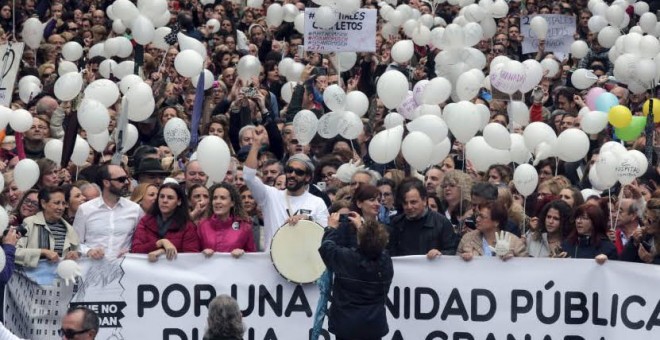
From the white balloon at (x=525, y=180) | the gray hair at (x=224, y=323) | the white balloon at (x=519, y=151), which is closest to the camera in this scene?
the gray hair at (x=224, y=323)

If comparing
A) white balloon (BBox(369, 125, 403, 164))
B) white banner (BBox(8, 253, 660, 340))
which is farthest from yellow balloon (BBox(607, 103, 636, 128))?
white banner (BBox(8, 253, 660, 340))

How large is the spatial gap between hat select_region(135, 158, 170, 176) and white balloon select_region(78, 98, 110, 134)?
0.74 m

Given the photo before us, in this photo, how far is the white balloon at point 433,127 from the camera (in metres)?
15.5

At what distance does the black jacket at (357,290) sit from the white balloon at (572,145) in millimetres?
3814

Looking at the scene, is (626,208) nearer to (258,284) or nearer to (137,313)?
(258,284)

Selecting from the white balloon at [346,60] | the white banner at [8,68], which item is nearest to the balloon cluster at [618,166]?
the white balloon at [346,60]

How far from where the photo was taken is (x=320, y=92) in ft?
61.7

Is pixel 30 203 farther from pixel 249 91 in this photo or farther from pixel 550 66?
pixel 550 66

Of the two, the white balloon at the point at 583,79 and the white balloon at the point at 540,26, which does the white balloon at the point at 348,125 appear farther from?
the white balloon at the point at 540,26

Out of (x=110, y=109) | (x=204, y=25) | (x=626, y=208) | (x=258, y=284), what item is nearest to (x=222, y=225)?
(x=258, y=284)

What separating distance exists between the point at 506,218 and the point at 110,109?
5.56 metres

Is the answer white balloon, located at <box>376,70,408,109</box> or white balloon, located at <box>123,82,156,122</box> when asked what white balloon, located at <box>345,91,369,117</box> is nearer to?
white balloon, located at <box>376,70,408,109</box>

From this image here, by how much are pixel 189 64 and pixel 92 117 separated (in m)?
2.19

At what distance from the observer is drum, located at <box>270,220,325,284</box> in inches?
521
